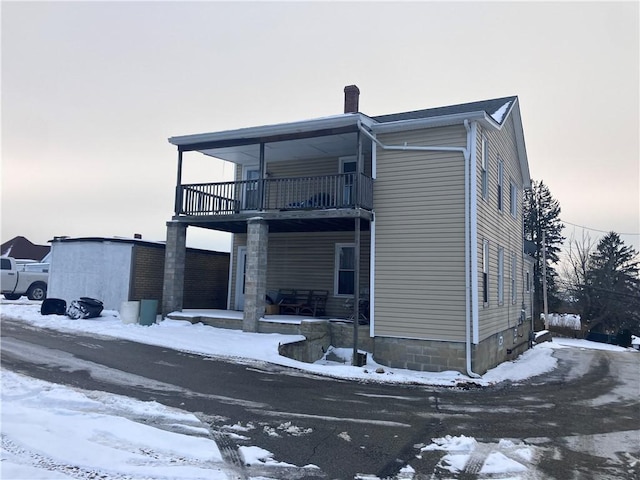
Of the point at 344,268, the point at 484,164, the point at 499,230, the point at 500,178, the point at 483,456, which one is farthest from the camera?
the point at 344,268

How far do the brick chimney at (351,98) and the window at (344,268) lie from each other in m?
5.12

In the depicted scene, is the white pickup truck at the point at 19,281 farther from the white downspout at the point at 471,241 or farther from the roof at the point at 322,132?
the white downspout at the point at 471,241

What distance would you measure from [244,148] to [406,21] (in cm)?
675

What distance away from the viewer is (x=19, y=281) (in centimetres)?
2181

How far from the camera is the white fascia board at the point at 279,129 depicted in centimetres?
1284

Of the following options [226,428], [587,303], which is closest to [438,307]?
[226,428]

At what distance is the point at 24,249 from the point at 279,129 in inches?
1665

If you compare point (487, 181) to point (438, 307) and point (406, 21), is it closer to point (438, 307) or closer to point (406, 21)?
point (438, 307)

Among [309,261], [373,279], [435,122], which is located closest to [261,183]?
[309,261]

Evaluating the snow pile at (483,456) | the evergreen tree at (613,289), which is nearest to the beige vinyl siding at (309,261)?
the snow pile at (483,456)

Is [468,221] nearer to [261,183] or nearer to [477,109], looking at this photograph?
[477,109]

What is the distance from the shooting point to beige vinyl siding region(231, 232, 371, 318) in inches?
617

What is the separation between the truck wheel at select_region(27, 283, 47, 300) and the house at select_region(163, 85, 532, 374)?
11.2m

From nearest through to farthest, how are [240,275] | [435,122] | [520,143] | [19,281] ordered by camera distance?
[435,122] → [240,275] → [520,143] → [19,281]
